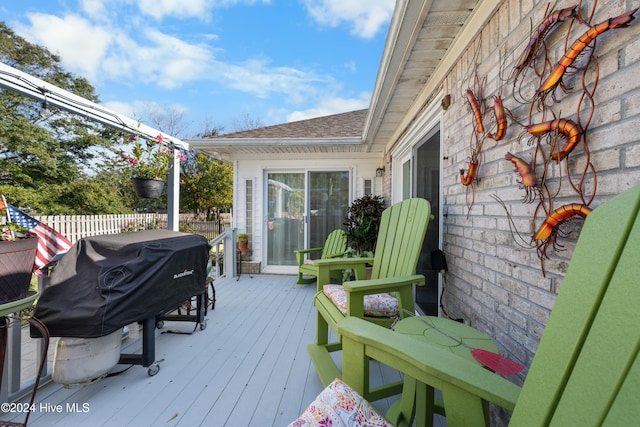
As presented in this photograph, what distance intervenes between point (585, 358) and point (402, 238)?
166cm

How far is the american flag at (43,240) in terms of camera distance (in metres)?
1.85

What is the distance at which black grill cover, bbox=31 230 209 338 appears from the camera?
161cm

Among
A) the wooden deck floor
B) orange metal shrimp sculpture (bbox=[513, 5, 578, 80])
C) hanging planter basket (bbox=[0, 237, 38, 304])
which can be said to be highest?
orange metal shrimp sculpture (bbox=[513, 5, 578, 80])

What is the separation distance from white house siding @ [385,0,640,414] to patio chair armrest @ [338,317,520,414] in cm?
56

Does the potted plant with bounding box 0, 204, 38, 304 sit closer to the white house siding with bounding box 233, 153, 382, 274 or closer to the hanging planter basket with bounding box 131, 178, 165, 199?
the hanging planter basket with bounding box 131, 178, 165, 199

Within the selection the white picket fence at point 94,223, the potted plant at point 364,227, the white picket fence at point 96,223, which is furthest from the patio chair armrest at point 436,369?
the white picket fence at point 94,223

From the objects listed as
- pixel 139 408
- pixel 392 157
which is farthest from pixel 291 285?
pixel 139 408

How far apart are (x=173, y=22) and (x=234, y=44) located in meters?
2.62

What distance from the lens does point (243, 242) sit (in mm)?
5137

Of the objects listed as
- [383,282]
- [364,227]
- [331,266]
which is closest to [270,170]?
[364,227]

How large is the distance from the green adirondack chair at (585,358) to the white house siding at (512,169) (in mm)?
338

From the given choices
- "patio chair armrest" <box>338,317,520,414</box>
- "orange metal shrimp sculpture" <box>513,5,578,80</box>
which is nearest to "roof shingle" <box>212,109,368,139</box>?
"orange metal shrimp sculpture" <box>513,5,578,80</box>

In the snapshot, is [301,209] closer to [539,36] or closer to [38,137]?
[539,36]

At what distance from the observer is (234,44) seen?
33.3 feet
